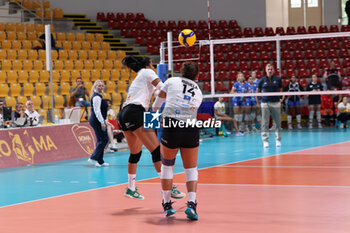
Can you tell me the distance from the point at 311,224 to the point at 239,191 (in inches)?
83.8

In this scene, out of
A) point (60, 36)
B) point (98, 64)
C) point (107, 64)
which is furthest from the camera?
point (60, 36)

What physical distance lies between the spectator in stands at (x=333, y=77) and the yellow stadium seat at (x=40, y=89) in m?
9.02

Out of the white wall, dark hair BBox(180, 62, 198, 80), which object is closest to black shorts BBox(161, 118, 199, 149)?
dark hair BBox(180, 62, 198, 80)

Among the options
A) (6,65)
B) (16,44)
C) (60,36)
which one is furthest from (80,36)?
(6,65)

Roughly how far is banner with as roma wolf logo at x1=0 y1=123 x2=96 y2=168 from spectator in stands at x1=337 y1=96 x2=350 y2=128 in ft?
31.5

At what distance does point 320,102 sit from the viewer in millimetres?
19078

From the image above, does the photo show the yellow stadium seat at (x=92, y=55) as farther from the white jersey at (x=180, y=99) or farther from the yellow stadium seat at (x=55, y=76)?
the white jersey at (x=180, y=99)

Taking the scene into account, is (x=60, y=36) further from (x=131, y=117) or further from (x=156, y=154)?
(x=156, y=154)

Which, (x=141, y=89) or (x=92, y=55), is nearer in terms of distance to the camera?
(x=141, y=89)

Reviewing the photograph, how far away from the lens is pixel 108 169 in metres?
10.5

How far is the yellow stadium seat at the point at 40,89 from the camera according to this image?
1738 cm

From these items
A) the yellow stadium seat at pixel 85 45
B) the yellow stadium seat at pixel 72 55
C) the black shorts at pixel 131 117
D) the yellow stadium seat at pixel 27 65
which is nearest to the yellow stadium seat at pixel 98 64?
the yellow stadium seat at pixel 72 55

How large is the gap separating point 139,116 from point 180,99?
108 cm

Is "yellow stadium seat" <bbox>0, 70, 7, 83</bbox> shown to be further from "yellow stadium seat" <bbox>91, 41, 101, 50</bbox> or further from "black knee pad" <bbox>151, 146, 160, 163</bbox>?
"black knee pad" <bbox>151, 146, 160, 163</bbox>
